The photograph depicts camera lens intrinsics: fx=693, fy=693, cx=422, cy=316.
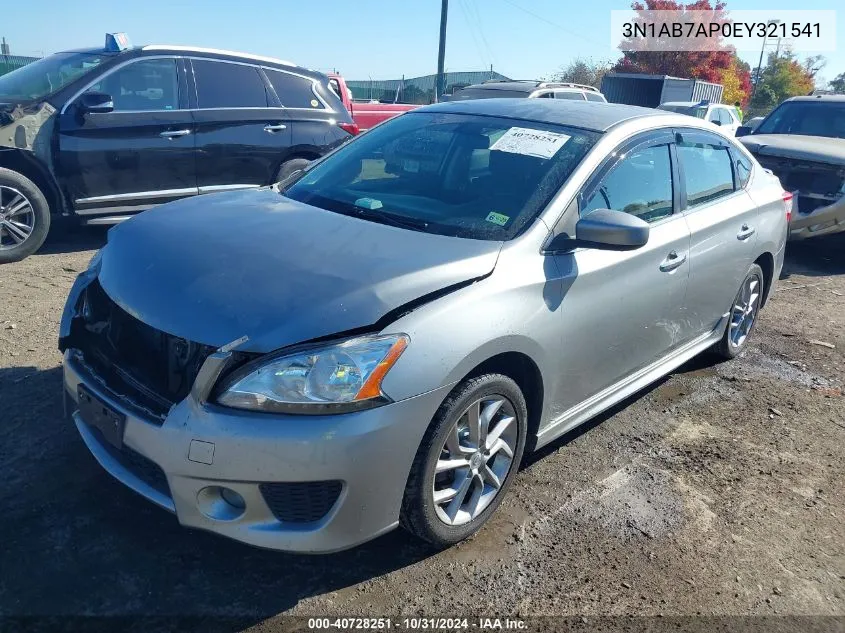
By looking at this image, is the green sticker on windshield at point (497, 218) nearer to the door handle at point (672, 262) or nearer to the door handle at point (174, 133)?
the door handle at point (672, 262)

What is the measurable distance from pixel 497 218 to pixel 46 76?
5.34 metres

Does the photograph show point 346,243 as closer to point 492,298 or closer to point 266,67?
point 492,298

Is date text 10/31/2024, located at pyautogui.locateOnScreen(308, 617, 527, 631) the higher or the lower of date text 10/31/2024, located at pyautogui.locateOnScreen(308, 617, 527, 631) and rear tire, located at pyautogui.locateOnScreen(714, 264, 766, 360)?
the lower

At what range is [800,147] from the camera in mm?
8289

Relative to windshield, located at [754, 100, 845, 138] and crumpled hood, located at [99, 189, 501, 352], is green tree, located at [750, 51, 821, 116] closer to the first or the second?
windshield, located at [754, 100, 845, 138]

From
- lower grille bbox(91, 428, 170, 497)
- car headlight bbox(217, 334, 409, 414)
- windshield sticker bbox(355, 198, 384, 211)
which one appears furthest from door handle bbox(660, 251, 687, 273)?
lower grille bbox(91, 428, 170, 497)

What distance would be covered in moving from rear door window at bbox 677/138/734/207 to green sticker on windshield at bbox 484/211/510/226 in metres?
1.46

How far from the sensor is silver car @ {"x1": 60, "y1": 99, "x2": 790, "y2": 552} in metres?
2.31

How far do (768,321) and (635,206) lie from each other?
3428 mm

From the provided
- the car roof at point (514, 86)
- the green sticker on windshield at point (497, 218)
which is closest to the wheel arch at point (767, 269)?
the green sticker on windshield at point (497, 218)

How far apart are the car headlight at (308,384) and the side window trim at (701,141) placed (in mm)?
2425

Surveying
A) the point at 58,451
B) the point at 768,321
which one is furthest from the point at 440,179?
the point at 768,321

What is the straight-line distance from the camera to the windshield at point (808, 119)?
9227mm

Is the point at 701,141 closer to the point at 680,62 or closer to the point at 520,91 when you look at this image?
the point at 520,91
